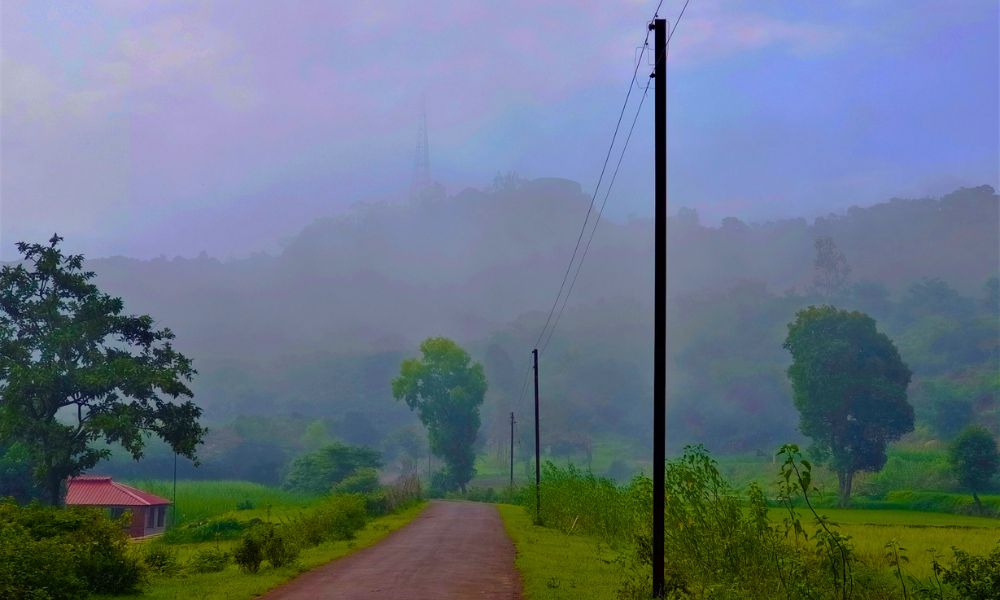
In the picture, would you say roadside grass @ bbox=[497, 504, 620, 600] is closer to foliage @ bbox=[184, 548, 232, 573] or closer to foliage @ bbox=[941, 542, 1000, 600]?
foliage @ bbox=[941, 542, 1000, 600]

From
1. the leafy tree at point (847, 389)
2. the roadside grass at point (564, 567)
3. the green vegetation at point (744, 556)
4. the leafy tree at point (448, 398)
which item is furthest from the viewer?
the leafy tree at point (448, 398)

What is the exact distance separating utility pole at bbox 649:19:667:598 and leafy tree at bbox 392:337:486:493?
10918cm

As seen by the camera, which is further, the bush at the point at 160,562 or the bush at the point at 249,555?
the bush at the point at 249,555

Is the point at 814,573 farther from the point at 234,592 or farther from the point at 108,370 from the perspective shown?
the point at 108,370

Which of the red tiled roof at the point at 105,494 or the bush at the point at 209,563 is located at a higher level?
the bush at the point at 209,563

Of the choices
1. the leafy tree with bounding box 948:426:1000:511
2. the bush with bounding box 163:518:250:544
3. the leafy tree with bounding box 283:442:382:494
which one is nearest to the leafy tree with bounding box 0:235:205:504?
the bush with bounding box 163:518:250:544

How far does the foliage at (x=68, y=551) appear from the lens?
685 inches

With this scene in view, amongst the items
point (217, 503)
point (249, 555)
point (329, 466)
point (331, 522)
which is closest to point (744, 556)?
point (249, 555)

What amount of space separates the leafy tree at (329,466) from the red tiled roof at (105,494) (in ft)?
109

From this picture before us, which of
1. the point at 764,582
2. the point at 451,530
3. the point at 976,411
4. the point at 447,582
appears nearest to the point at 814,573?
the point at 764,582

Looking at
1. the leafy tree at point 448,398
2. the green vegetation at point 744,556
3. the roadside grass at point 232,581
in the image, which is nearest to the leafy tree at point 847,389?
the leafy tree at point 448,398

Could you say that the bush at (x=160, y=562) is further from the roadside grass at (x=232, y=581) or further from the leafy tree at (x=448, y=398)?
the leafy tree at (x=448, y=398)

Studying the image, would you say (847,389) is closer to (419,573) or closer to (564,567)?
(564,567)

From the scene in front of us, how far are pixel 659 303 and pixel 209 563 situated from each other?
17789 mm
